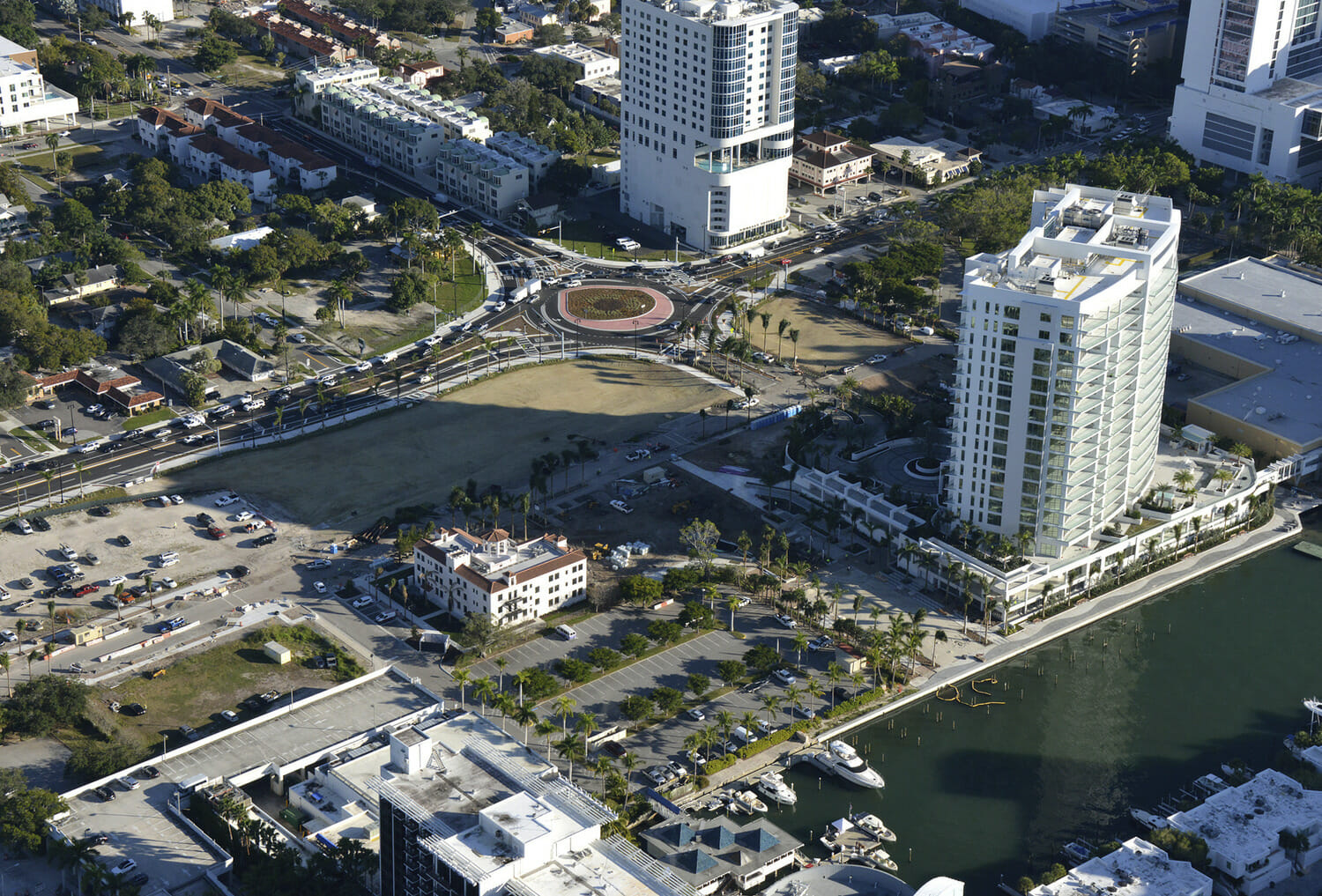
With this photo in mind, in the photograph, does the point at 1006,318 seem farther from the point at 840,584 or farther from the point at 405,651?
Result: the point at 405,651

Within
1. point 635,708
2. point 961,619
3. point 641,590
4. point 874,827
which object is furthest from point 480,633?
point 961,619

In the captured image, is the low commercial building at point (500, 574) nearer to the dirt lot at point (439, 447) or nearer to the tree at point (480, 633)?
the tree at point (480, 633)

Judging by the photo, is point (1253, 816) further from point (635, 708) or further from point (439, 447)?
point (439, 447)

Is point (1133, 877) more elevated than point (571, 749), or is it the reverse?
point (571, 749)

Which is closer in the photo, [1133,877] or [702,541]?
[1133,877]

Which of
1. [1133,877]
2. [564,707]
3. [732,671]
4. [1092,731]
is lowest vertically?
[1092,731]

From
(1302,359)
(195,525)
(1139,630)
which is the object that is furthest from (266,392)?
(1302,359)

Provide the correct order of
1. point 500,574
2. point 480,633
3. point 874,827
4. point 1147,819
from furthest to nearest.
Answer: point 500,574
point 480,633
point 1147,819
point 874,827
